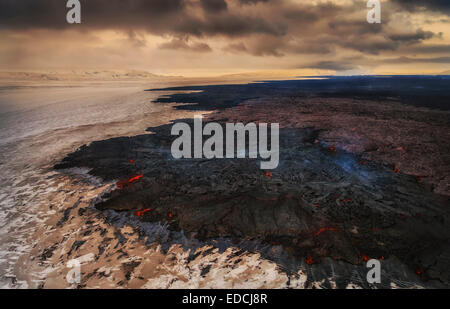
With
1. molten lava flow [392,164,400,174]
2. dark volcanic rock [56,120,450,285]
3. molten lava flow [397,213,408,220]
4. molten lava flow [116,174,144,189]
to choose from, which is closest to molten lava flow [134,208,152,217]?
dark volcanic rock [56,120,450,285]

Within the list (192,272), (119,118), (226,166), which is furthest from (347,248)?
(119,118)

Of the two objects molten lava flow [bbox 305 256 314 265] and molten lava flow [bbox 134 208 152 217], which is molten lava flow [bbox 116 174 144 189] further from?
molten lava flow [bbox 305 256 314 265]

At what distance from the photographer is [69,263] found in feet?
17.0

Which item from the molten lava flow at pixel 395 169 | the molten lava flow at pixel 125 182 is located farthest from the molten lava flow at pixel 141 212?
the molten lava flow at pixel 395 169

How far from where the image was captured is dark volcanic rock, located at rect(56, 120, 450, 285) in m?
5.34

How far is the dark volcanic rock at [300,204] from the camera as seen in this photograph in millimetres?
5340

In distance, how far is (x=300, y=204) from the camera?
6.61 metres

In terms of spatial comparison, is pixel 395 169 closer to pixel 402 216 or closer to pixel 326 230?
pixel 402 216

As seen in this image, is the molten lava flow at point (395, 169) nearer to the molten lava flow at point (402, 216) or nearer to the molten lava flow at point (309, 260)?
the molten lava flow at point (402, 216)

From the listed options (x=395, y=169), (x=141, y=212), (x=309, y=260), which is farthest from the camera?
(x=395, y=169)

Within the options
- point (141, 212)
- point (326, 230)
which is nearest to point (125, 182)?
point (141, 212)
